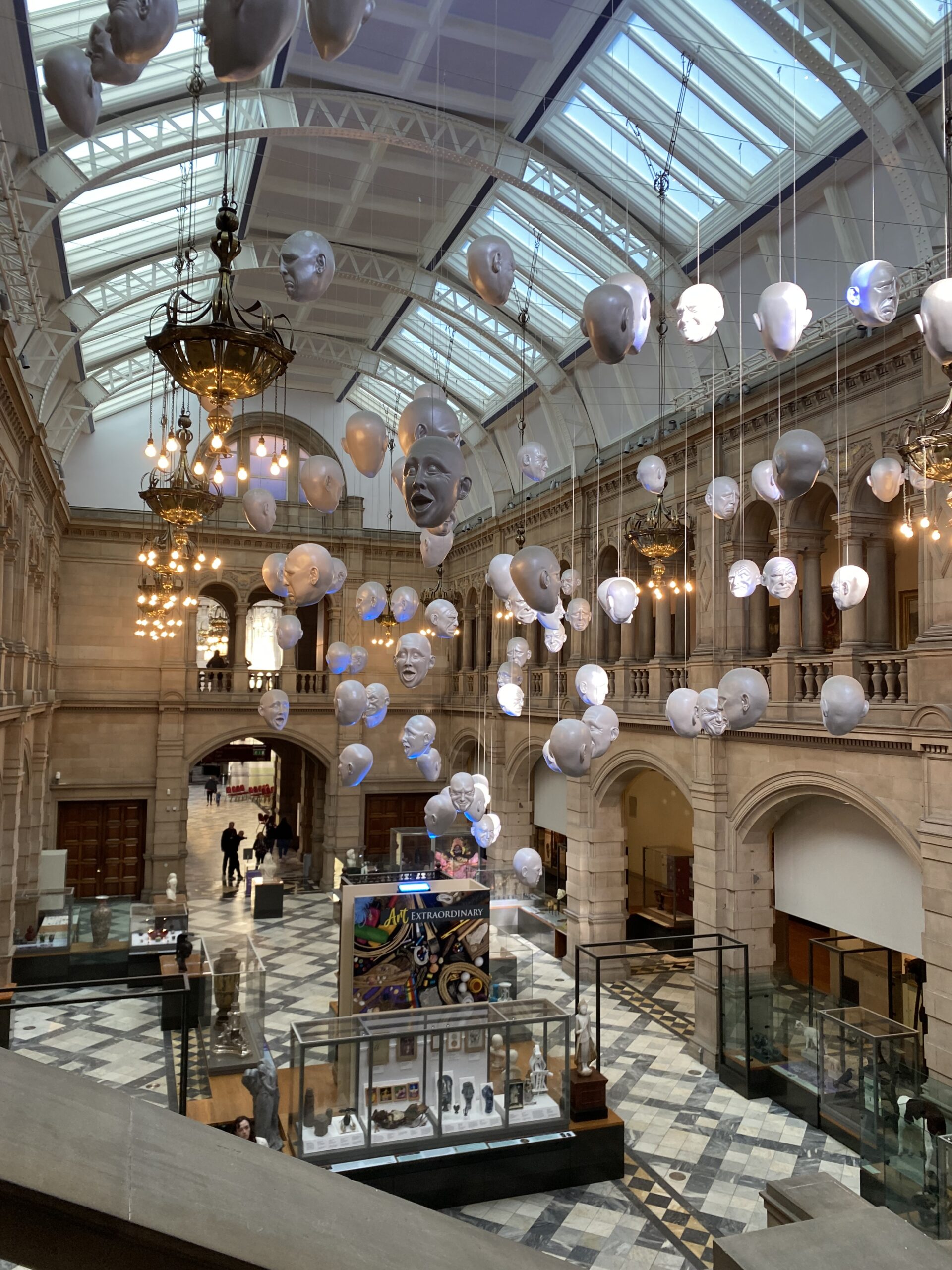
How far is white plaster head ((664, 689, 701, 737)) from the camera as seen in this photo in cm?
984

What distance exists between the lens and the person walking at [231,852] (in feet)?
82.1

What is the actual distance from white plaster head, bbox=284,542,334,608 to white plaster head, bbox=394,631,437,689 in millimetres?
1943

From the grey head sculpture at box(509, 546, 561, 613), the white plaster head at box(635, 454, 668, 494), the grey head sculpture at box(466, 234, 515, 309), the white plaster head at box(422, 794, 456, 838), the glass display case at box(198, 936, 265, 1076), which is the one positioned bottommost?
the glass display case at box(198, 936, 265, 1076)

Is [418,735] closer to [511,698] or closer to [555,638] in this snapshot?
[511,698]

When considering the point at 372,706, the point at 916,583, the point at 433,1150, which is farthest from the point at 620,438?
the point at 433,1150

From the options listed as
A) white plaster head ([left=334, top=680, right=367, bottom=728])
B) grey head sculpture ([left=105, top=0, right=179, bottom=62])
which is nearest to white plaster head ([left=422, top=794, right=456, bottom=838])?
white plaster head ([left=334, top=680, right=367, bottom=728])

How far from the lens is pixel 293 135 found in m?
12.6

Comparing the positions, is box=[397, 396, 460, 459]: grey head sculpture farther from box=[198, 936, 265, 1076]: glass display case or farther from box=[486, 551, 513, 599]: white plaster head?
box=[198, 936, 265, 1076]: glass display case

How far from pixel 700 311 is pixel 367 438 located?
290cm

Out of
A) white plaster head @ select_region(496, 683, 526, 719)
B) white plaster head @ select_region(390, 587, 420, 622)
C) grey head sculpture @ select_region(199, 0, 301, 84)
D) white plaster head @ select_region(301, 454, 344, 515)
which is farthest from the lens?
white plaster head @ select_region(390, 587, 420, 622)

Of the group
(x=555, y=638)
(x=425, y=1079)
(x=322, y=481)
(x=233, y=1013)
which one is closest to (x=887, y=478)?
(x=555, y=638)

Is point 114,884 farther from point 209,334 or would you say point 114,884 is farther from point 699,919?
point 209,334

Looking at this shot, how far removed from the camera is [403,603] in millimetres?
13305

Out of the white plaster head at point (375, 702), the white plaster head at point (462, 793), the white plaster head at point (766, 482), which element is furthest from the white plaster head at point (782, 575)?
the white plaster head at point (375, 702)
